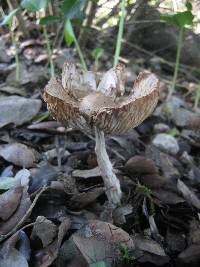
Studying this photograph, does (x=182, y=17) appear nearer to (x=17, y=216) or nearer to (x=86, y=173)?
(x=86, y=173)

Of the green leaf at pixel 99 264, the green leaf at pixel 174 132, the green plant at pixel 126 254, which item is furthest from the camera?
the green leaf at pixel 174 132

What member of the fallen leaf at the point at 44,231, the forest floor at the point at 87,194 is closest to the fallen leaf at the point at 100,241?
the forest floor at the point at 87,194

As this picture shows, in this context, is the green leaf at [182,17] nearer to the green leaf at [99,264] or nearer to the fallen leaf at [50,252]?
the fallen leaf at [50,252]

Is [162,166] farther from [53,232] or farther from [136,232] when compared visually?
[53,232]

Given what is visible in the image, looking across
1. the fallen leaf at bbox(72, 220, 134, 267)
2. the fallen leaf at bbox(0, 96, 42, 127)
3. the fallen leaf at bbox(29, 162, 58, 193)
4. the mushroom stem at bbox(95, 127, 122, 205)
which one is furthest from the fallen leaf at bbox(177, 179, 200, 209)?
Result: the fallen leaf at bbox(0, 96, 42, 127)

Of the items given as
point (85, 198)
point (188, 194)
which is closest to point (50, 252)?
point (85, 198)
